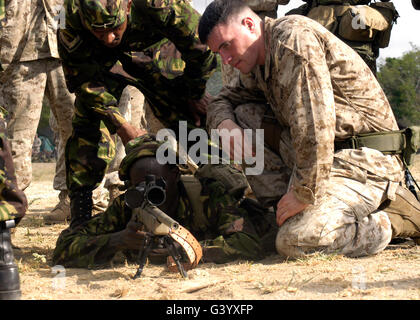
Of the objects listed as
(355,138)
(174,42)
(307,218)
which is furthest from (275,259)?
(174,42)

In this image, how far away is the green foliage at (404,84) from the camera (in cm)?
2880

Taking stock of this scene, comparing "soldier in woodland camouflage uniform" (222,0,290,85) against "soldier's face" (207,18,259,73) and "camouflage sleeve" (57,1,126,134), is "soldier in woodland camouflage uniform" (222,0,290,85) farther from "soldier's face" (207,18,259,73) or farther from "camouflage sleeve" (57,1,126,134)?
"soldier's face" (207,18,259,73)

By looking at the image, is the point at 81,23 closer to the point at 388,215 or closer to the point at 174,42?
the point at 174,42

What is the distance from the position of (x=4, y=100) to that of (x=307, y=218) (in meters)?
3.08

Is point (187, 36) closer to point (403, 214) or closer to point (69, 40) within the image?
point (69, 40)

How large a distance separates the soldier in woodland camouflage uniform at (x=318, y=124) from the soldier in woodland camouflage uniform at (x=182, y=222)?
0.77ft

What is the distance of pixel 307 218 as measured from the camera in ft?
10.8

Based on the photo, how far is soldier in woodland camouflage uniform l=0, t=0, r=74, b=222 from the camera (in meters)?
4.97

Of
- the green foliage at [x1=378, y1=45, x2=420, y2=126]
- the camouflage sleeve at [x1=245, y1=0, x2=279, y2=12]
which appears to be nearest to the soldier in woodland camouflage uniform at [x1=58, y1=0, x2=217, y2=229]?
the camouflage sleeve at [x1=245, y1=0, x2=279, y2=12]

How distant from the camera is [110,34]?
3.88 meters

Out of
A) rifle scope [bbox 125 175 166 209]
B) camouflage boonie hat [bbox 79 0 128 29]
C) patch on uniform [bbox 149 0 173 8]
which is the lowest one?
rifle scope [bbox 125 175 166 209]

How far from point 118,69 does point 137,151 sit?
1.09m

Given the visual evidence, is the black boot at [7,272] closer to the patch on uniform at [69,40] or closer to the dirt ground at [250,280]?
the dirt ground at [250,280]

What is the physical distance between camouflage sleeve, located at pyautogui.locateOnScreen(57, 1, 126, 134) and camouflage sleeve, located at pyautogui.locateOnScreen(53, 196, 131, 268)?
0.69 m
